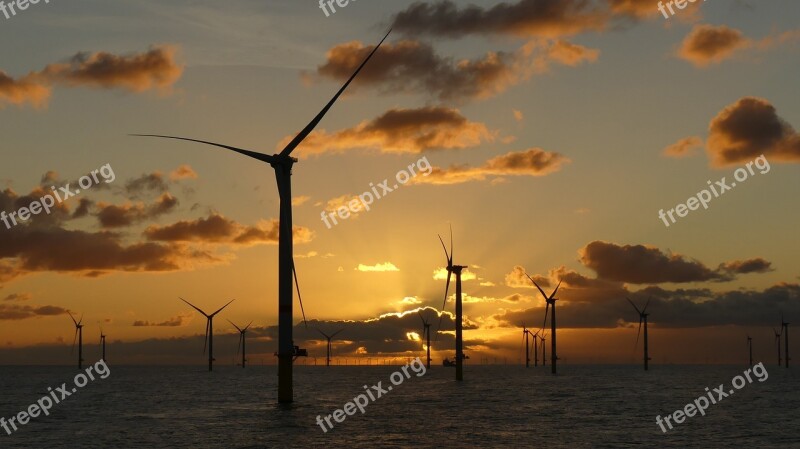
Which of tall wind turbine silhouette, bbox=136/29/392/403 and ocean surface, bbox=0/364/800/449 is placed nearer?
ocean surface, bbox=0/364/800/449

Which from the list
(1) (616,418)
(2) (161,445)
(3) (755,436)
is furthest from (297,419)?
(3) (755,436)

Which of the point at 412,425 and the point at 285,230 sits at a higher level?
the point at 285,230

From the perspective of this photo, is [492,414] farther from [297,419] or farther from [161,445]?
[161,445]

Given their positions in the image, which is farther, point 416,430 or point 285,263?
point 285,263

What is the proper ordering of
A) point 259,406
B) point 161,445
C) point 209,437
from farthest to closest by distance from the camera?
point 259,406
point 209,437
point 161,445

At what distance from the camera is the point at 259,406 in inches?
5969

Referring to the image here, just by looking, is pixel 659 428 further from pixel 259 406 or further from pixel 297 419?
pixel 259 406

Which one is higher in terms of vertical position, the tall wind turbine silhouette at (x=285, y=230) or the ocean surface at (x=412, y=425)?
the tall wind turbine silhouette at (x=285, y=230)

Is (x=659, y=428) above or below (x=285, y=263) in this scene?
below

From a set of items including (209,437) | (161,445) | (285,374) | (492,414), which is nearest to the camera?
(161,445)

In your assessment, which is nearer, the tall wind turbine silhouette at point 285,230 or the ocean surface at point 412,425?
the ocean surface at point 412,425

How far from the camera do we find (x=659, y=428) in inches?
4409

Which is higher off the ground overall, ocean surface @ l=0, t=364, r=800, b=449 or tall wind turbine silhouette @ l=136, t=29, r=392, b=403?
tall wind turbine silhouette @ l=136, t=29, r=392, b=403

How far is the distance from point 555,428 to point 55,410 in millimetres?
92582
